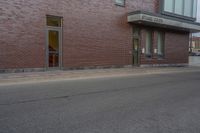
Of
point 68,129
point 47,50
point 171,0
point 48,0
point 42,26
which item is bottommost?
point 68,129

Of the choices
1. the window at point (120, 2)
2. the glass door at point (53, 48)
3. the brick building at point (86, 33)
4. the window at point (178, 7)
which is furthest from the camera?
the window at point (178, 7)

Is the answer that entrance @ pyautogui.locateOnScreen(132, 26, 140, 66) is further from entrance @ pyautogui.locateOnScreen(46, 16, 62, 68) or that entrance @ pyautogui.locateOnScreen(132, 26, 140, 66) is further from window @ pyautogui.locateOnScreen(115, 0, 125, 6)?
entrance @ pyautogui.locateOnScreen(46, 16, 62, 68)

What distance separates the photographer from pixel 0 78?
11.6 metres

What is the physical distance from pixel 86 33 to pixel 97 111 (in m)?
11.1

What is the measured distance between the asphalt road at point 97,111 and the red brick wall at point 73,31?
503cm

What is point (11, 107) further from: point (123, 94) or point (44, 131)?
point (123, 94)

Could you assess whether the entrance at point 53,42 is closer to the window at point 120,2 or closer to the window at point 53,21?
the window at point 53,21

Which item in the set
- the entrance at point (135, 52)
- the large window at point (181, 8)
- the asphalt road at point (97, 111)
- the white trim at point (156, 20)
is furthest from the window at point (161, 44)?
the asphalt road at point (97, 111)

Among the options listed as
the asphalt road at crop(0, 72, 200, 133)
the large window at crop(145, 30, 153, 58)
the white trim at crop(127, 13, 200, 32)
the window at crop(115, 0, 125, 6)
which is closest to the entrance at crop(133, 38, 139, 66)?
the large window at crop(145, 30, 153, 58)

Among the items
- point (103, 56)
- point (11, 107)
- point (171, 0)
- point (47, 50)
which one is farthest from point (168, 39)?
point (11, 107)

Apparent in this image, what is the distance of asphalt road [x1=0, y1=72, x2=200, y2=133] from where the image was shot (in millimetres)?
5188

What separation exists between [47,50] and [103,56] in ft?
14.8

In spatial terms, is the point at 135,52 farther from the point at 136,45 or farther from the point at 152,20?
the point at 152,20

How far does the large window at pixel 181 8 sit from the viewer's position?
22.8 meters
